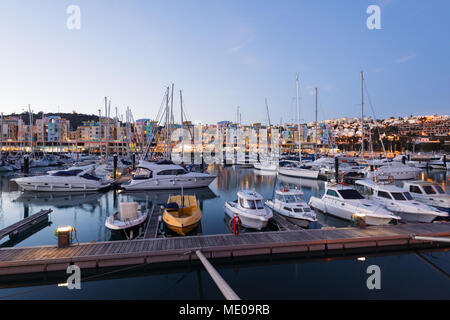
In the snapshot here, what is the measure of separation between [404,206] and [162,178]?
72.7 ft

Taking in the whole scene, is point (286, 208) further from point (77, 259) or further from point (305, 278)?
point (77, 259)

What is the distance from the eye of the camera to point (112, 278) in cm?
939

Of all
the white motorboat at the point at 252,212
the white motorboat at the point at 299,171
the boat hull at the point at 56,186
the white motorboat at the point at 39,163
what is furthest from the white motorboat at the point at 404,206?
the white motorboat at the point at 39,163

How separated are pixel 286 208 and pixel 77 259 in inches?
445

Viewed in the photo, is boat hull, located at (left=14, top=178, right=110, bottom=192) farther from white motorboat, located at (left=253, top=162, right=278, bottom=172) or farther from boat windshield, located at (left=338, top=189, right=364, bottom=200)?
white motorboat, located at (left=253, top=162, right=278, bottom=172)

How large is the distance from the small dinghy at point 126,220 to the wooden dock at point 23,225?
4.97 metres

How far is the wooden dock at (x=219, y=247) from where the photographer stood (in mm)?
9250

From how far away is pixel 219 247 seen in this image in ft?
33.8

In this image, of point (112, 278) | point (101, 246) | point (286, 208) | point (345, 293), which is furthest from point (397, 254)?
point (101, 246)

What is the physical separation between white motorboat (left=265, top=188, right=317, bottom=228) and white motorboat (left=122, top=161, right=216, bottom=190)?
13.2 metres

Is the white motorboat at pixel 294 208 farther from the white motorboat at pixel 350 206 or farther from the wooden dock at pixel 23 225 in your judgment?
the wooden dock at pixel 23 225

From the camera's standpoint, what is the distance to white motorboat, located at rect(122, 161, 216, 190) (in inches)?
1086
